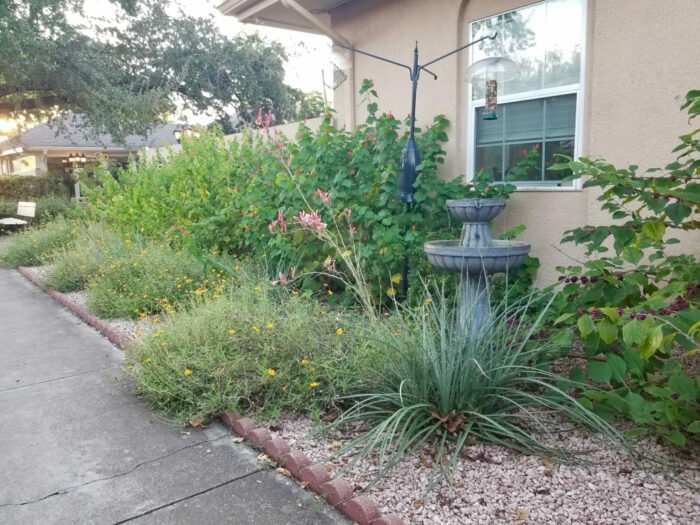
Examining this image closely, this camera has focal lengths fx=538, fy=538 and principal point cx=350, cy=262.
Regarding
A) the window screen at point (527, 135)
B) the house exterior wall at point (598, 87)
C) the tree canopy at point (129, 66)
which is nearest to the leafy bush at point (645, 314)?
the house exterior wall at point (598, 87)

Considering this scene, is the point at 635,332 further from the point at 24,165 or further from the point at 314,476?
the point at 24,165

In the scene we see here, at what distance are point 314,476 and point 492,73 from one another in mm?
3484

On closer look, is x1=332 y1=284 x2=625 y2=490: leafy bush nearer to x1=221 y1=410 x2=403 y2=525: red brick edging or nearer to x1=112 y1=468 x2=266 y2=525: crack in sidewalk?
x1=221 y1=410 x2=403 y2=525: red brick edging

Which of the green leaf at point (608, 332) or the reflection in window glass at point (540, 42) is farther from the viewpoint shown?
the reflection in window glass at point (540, 42)

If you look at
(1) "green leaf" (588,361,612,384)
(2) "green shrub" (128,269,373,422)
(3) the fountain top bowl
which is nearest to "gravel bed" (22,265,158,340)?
(2) "green shrub" (128,269,373,422)

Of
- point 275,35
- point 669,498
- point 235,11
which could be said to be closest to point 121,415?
point 669,498

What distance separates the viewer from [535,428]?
2.95m

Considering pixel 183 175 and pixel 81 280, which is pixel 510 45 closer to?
pixel 183 175

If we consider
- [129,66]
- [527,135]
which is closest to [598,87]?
[527,135]

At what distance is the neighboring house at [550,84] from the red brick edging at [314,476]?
9.77 ft

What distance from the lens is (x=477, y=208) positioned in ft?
13.1

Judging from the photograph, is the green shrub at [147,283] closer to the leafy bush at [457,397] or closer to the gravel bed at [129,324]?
the gravel bed at [129,324]

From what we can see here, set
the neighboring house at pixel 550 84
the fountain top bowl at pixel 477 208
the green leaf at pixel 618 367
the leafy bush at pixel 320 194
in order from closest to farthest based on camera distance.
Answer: the green leaf at pixel 618 367
the fountain top bowl at pixel 477 208
the neighboring house at pixel 550 84
the leafy bush at pixel 320 194

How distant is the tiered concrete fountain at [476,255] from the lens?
3.68 metres
